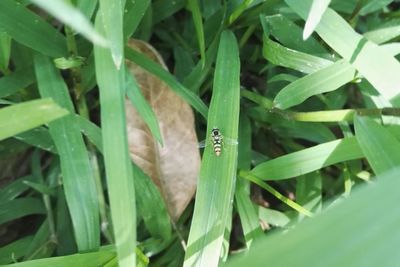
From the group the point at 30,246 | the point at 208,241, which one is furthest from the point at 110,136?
the point at 30,246

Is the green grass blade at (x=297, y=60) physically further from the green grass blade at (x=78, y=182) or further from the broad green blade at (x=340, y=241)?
the broad green blade at (x=340, y=241)

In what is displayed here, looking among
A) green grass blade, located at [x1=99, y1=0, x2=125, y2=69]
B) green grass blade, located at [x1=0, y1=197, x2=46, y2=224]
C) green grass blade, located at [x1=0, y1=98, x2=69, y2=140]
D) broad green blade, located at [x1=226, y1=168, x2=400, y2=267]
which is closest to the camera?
broad green blade, located at [x1=226, y1=168, x2=400, y2=267]

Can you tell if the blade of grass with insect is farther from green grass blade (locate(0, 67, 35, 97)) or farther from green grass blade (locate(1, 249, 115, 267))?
green grass blade (locate(0, 67, 35, 97))

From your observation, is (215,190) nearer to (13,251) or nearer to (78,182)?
(78,182)

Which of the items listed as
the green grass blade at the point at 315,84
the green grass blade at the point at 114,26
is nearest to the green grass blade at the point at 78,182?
the green grass blade at the point at 114,26

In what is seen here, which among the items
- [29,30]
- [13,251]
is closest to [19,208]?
[13,251]

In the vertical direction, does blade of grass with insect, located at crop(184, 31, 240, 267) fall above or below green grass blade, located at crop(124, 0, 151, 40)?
below

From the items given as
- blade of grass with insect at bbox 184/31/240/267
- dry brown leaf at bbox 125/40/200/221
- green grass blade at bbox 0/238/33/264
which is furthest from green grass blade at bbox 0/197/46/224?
blade of grass with insect at bbox 184/31/240/267
